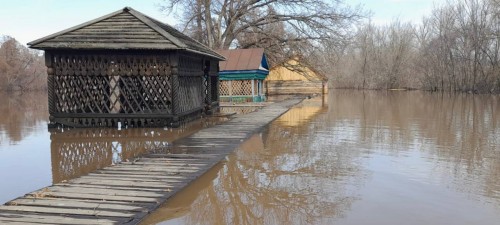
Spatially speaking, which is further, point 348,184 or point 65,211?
point 348,184

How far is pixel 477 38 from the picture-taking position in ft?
163

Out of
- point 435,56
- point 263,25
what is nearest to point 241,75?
point 263,25

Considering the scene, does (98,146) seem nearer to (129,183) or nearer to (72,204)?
(129,183)

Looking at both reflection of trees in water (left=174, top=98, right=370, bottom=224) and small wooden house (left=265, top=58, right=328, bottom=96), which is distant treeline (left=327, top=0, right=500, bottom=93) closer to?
small wooden house (left=265, top=58, right=328, bottom=96)

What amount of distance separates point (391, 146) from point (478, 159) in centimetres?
216

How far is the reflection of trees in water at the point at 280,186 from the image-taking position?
5441 mm

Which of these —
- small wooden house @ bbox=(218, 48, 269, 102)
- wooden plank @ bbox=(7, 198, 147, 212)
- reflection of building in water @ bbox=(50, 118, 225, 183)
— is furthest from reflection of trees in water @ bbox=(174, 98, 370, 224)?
small wooden house @ bbox=(218, 48, 269, 102)

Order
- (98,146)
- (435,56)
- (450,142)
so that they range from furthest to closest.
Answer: (435,56)
(450,142)
(98,146)

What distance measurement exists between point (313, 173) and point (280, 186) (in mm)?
1121

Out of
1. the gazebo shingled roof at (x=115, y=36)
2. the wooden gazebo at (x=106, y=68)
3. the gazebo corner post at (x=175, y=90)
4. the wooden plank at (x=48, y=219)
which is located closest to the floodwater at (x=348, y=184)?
the wooden plank at (x=48, y=219)

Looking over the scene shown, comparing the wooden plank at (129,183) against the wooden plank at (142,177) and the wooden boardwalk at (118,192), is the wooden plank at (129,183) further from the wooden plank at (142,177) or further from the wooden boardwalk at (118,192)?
the wooden plank at (142,177)

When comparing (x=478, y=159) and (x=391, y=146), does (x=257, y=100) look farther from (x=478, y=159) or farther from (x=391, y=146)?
(x=478, y=159)

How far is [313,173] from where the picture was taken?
7664mm

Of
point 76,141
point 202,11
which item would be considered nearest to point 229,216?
point 76,141
